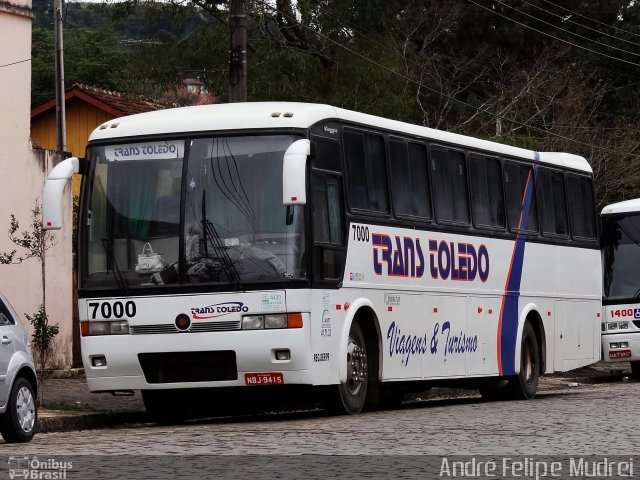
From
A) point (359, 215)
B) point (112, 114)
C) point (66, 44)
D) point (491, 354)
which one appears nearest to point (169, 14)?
point (112, 114)

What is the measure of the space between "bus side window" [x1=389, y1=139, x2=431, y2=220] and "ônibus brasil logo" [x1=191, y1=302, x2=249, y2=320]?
3.17 m

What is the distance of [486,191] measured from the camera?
69.1 feet

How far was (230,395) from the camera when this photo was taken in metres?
16.9

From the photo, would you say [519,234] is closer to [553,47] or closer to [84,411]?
[84,411]

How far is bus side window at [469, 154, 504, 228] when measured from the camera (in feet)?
67.8

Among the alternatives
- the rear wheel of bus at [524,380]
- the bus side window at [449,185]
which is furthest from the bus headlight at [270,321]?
the rear wheel of bus at [524,380]

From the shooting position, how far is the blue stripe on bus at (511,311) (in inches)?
843

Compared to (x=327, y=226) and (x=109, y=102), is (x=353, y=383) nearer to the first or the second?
(x=327, y=226)

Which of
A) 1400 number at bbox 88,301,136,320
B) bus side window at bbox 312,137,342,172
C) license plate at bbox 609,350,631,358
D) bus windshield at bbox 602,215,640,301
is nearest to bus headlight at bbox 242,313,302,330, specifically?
1400 number at bbox 88,301,136,320

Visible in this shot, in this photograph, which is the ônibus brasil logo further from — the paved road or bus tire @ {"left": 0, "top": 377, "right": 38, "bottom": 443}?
bus tire @ {"left": 0, "top": 377, "right": 38, "bottom": 443}

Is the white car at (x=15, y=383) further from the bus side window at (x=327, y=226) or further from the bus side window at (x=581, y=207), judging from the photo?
the bus side window at (x=581, y=207)

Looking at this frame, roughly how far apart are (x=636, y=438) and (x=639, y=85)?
4413cm

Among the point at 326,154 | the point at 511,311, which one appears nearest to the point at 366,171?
the point at 326,154

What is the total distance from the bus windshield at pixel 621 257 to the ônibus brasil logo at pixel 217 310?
49.1ft
